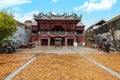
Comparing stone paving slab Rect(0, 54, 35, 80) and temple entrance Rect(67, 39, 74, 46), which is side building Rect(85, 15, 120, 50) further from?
temple entrance Rect(67, 39, 74, 46)

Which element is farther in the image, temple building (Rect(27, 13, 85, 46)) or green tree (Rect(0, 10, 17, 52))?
temple building (Rect(27, 13, 85, 46))

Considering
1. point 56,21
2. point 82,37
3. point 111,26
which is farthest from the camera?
point 82,37

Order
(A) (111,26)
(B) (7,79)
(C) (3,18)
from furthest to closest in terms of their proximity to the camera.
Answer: (A) (111,26)
(C) (3,18)
(B) (7,79)

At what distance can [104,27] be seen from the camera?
5044 centimetres

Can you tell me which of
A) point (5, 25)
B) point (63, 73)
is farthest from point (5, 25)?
point (63, 73)

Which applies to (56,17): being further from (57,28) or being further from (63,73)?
(63,73)

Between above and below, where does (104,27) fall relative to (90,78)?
above

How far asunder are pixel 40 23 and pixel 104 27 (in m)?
26.5

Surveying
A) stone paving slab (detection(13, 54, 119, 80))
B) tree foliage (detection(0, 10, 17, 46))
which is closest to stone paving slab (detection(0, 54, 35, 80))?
stone paving slab (detection(13, 54, 119, 80))

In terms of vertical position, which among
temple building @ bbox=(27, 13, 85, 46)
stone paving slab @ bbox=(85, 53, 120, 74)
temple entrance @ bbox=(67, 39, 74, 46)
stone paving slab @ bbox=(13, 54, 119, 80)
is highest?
temple building @ bbox=(27, 13, 85, 46)

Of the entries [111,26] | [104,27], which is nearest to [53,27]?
[104,27]

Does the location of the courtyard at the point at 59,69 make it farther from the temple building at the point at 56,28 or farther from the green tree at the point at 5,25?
the temple building at the point at 56,28

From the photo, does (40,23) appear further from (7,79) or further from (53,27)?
(7,79)

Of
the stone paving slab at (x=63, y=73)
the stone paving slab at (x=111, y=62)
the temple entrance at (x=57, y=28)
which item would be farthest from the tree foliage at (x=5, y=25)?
the temple entrance at (x=57, y=28)
